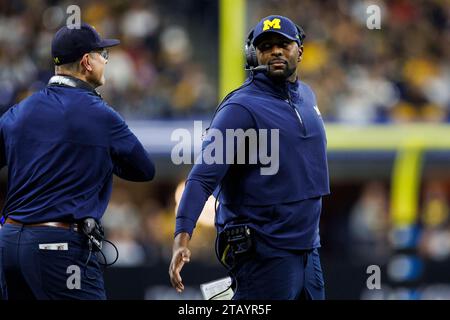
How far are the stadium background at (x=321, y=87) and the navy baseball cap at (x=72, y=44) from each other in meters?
7.29

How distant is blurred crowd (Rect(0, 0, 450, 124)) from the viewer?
46.3ft

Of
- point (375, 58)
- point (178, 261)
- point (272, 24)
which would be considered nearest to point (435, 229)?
point (375, 58)

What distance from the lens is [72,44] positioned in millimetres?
5496

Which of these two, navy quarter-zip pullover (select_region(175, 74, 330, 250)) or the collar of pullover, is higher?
the collar of pullover

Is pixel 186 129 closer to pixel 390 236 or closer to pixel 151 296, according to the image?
pixel 390 236

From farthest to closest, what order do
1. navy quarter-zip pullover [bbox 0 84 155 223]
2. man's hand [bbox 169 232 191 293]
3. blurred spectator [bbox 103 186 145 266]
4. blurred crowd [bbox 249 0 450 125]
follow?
blurred crowd [bbox 249 0 450 125] < blurred spectator [bbox 103 186 145 266] < navy quarter-zip pullover [bbox 0 84 155 223] < man's hand [bbox 169 232 191 293]

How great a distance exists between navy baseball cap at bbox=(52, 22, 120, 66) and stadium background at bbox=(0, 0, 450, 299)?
7293 mm

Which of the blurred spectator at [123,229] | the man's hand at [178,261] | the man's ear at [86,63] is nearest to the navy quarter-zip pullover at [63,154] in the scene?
the man's ear at [86,63]

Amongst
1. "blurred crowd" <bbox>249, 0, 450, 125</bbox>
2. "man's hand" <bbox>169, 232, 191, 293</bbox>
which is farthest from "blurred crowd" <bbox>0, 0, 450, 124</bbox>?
"man's hand" <bbox>169, 232, 191, 293</bbox>

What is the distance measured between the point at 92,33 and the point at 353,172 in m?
9.61

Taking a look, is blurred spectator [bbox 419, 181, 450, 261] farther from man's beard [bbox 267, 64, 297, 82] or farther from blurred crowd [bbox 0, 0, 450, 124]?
man's beard [bbox 267, 64, 297, 82]

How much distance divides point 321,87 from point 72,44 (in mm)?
9008

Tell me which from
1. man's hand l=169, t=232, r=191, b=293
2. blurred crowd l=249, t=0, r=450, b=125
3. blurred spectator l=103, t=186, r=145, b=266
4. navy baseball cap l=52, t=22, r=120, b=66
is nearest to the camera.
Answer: man's hand l=169, t=232, r=191, b=293

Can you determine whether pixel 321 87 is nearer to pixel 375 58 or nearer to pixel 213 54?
pixel 375 58
